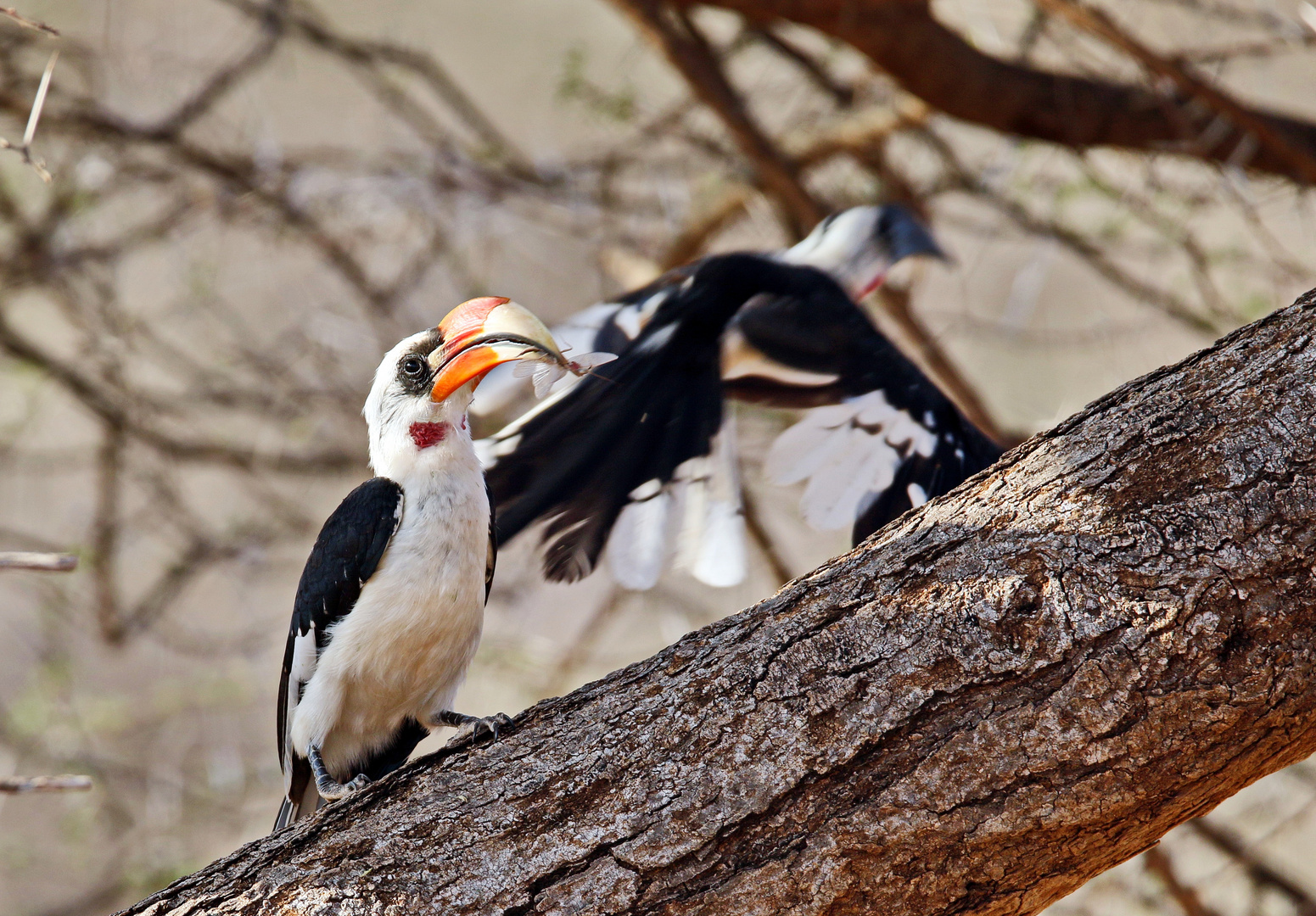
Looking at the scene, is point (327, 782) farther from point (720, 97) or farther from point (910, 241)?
point (720, 97)

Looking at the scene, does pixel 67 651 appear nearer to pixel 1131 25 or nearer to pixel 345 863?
pixel 345 863

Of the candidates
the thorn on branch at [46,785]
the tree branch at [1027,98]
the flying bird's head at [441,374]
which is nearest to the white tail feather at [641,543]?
the flying bird's head at [441,374]

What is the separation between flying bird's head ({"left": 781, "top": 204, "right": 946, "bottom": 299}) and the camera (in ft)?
7.79

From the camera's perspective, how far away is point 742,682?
1256 millimetres

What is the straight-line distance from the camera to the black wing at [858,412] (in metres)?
2.37

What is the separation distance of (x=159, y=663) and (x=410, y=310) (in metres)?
1.93

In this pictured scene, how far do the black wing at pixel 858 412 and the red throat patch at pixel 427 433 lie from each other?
79 centimetres

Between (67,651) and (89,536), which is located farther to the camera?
(67,651)

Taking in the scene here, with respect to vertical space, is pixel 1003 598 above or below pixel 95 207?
below

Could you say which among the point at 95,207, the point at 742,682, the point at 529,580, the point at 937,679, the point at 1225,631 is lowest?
the point at 1225,631

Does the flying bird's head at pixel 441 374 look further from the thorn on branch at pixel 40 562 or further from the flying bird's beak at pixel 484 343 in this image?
the thorn on branch at pixel 40 562

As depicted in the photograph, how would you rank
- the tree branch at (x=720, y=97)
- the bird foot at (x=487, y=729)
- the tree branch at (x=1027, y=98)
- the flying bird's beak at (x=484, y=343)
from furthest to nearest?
the tree branch at (x=720, y=97) → the tree branch at (x=1027, y=98) → the flying bird's beak at (x=484, y=343) → the bird foot at (x=487, y=729)

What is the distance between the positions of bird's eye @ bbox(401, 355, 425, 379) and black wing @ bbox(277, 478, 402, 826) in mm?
174

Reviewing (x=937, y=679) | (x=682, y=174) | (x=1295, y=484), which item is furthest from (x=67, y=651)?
(x=1295, y=484)
